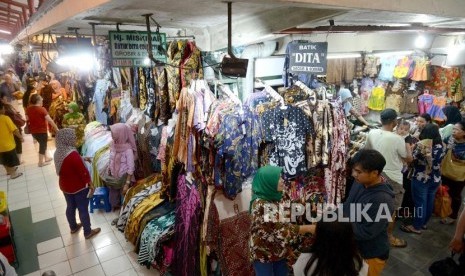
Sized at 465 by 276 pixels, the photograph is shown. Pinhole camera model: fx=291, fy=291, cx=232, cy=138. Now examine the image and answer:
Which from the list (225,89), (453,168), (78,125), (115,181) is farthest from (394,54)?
(78,125)

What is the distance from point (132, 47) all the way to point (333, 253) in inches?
137

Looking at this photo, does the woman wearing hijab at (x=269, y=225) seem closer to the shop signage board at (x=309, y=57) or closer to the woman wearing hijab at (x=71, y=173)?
the shop signage board at (x=309, y=57)

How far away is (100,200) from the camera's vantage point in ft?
19.0

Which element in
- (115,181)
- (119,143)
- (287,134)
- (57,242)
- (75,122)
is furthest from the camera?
(75,122)

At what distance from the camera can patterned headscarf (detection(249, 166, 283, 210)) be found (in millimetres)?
2693

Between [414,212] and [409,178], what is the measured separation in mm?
595

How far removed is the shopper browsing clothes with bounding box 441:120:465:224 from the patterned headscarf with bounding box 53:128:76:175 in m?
5.95

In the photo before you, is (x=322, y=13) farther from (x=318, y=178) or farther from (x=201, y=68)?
(x=318, y=178)

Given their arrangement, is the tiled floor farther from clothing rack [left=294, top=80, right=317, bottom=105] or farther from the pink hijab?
clothing rack [left=294, top=80, right=317, bottom=105]

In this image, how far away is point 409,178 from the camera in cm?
479

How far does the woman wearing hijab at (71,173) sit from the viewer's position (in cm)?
443

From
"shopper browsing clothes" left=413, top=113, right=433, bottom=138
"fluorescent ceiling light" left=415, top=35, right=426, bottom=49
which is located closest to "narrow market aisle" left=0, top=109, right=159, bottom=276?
"shopper browsing clothes" left=413, top=113, right=433, bottom=138

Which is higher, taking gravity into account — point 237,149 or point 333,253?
point 237,149

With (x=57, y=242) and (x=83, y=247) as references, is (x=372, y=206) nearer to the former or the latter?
(x=83, y=247)
